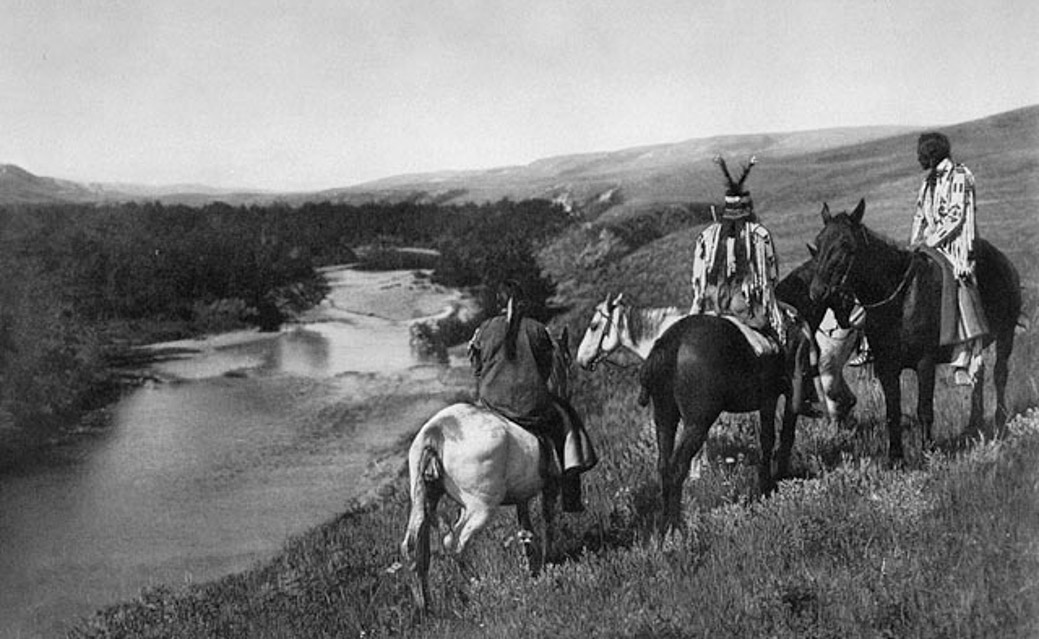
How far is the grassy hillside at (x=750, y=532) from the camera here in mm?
4664

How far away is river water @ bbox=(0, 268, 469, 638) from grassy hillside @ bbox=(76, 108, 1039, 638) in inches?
12.4

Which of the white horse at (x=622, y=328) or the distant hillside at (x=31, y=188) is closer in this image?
the white horse at (x=622, y=328)

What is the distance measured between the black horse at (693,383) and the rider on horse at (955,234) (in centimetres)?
154

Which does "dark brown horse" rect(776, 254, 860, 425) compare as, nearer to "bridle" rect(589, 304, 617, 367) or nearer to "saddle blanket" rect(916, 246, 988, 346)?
"saddle blanket" rect(916, 246, 988, 346)

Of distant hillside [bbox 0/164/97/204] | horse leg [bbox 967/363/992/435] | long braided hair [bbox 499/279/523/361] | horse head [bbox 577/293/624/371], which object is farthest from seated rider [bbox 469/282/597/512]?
distant hillside [bbox 0/164/97/204]

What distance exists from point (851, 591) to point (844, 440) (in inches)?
105

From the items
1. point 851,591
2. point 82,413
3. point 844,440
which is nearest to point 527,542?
point 851,591

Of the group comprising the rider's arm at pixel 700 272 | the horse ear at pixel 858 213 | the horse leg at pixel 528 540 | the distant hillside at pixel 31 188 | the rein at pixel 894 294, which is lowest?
the horse leg at pixel 528 540

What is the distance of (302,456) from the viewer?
8.56 metres

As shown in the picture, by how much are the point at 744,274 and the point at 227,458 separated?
494 cm

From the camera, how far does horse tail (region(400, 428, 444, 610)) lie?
17.9 feet

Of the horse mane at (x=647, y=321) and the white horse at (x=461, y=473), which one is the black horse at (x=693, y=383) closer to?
the white horse at (x=461, y=473)

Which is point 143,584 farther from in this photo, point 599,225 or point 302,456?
point 599,225

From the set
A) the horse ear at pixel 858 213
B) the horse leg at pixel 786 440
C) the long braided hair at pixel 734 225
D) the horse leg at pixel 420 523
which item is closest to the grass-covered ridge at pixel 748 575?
the horse leg at pixel 786 440
